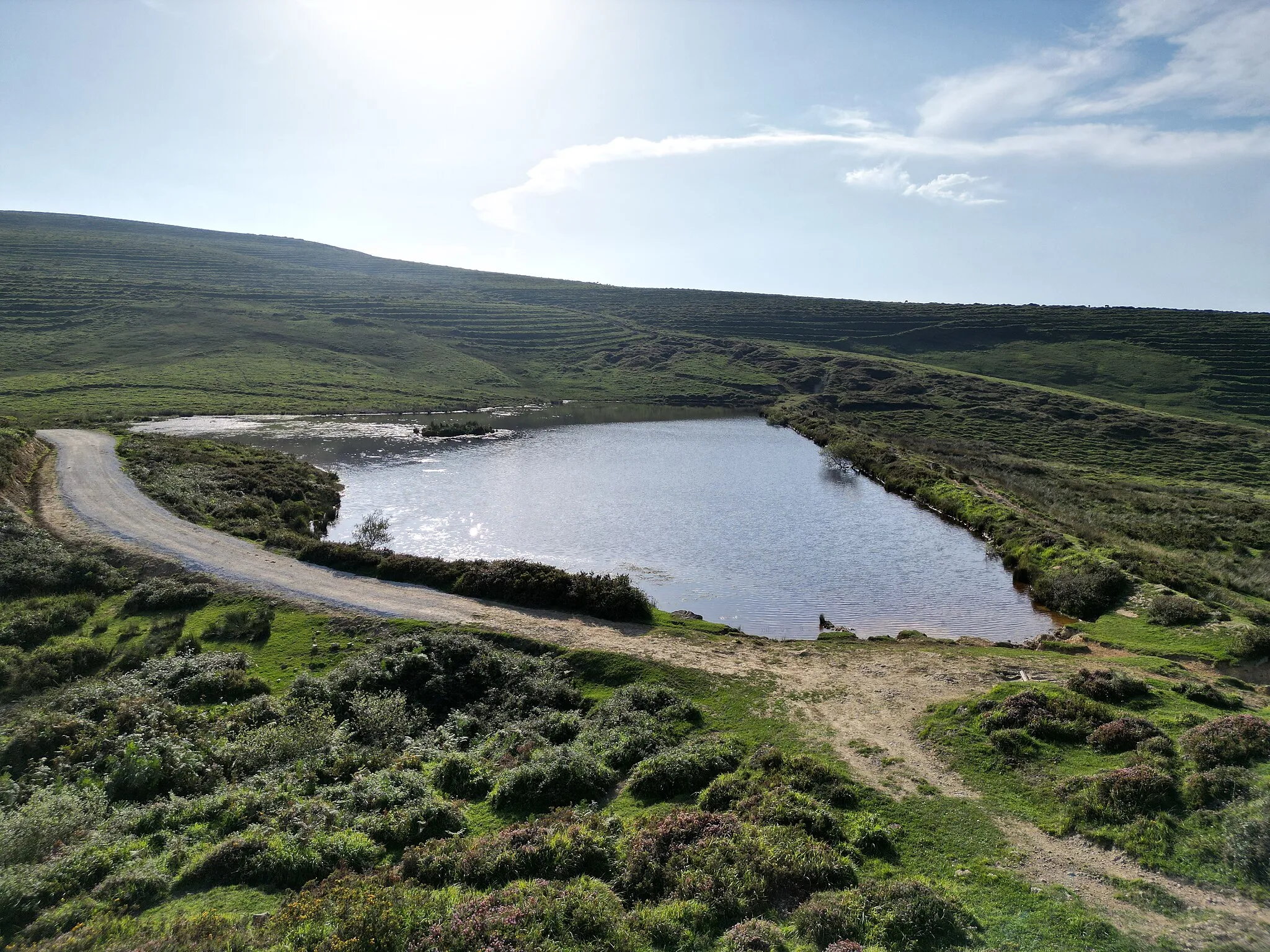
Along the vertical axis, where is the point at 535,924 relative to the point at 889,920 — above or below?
below

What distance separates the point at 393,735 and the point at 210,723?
5142mm

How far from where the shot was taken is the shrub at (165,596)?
26.5 m

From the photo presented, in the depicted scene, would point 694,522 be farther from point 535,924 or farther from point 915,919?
point 535,924

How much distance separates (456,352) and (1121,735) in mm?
163738

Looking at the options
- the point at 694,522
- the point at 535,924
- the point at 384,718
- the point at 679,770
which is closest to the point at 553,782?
the point at 679,770

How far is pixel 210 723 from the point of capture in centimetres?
1800

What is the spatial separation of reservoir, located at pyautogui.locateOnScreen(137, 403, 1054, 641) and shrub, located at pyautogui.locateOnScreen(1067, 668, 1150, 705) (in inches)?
370

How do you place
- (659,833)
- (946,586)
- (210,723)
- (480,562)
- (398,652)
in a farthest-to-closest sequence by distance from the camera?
1. (946,586)
2. (480,562)
3. (398,652)
4. (210,723)
5. (659,833)

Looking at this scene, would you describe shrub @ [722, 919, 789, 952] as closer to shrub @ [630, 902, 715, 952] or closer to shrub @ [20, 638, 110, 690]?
shrub @ [630, 902, 715, 952]

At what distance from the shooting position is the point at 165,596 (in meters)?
26.8

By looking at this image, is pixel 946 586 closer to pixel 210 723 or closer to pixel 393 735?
pixel 393 735

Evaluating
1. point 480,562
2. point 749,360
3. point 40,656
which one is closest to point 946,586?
point 480,562

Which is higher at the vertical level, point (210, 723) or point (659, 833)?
point (659, 833)

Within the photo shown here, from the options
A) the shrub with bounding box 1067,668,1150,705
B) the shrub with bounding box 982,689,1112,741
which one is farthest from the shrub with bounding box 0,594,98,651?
the shrub with bounding box 1067,668,1150,705
